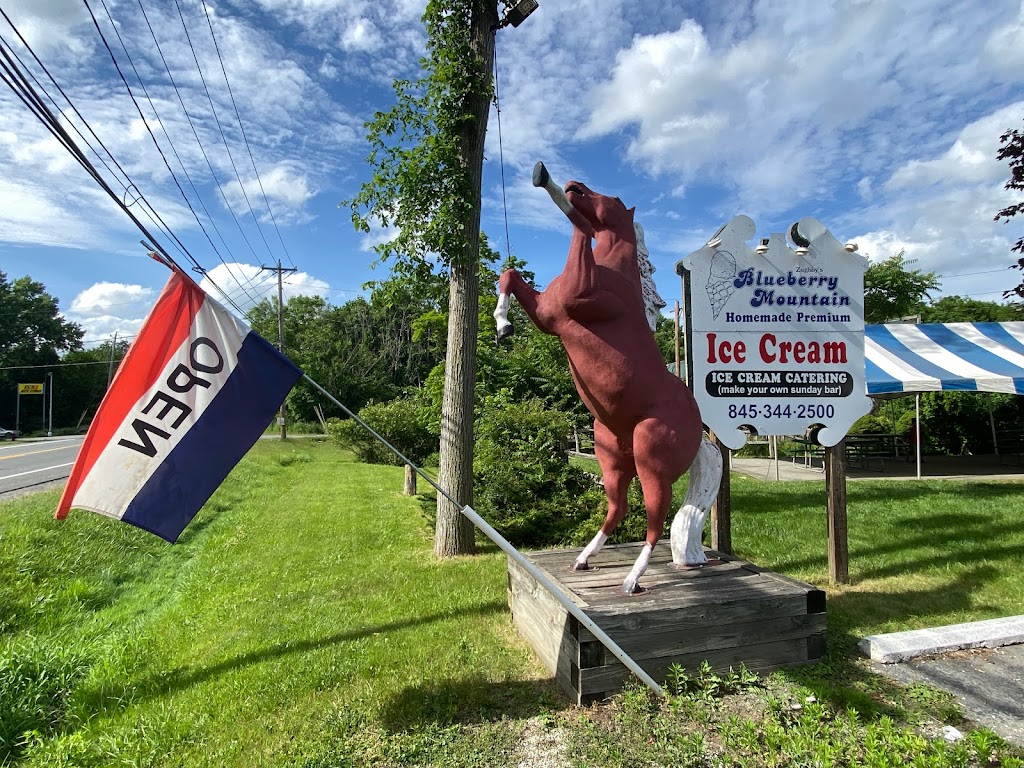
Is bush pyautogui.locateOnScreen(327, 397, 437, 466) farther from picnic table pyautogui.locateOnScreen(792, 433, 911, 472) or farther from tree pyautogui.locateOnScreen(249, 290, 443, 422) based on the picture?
tree pyautogui.locateOnScreen(249, 290, 443, 422)

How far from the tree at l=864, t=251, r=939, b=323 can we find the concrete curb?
18.8 m

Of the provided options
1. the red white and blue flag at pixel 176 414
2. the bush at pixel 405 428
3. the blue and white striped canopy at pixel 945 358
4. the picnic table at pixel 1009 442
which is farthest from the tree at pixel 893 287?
the red white and blue flag at pixel 176 414

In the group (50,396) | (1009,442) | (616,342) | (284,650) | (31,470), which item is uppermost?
(50,396)

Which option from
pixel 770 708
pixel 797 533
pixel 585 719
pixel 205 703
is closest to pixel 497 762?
pixel 585 719

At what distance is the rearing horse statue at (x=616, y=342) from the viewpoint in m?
3.50

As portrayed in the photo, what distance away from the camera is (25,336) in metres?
46.4

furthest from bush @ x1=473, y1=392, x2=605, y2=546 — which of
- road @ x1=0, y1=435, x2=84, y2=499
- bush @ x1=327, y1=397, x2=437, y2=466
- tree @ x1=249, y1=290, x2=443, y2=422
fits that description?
tree @ x1=249, y1=290, x2=443, y2=422

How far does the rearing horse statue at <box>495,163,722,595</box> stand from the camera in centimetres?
350

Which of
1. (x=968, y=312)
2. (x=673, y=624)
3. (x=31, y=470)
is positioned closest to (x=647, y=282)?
(x=673, y=624)

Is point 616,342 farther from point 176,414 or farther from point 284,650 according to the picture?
point 284,650

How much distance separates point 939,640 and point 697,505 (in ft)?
5.66

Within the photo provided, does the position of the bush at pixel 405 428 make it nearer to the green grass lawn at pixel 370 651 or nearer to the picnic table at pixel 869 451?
the green grass lawn at pixel 370 651

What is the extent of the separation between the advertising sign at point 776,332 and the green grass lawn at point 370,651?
1.63 m

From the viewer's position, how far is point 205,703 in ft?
11.4
